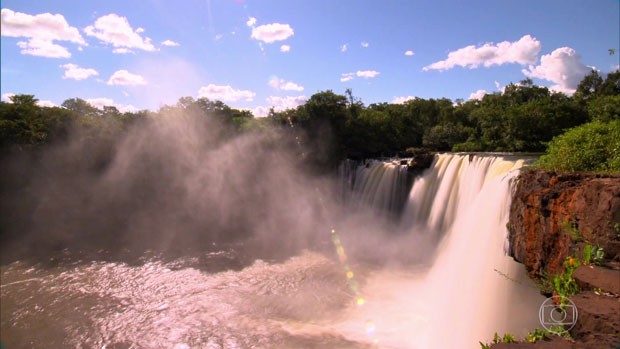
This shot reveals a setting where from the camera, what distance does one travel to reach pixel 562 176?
626 cm

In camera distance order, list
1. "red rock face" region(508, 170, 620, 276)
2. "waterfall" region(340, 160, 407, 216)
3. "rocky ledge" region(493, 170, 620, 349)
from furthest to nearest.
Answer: "waterfall" region(340, 160, 407, 216)
"red rock face" region(508, 170, 620, 276)
"rocky ledge" region(493, 170, 620, 349)

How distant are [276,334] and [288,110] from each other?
1992 cm

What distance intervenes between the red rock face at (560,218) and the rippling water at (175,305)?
4213mm

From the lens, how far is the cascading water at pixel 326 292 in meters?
8.10

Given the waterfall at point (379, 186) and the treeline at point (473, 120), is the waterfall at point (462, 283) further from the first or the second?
the treeline at point (473, 120)

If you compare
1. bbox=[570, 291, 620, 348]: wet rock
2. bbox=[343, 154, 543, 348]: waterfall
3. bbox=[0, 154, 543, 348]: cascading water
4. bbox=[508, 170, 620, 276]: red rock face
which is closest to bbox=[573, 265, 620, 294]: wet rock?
bbox=[570, 291, 620, 348]: wet rock

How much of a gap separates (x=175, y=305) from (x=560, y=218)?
32.7ft

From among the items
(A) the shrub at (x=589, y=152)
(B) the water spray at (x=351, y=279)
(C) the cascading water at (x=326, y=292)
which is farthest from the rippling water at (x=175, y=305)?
(A) the shrub at (x=589, y=152)

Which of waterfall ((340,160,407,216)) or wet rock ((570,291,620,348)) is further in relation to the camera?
waterfall ((340,160,407,216))

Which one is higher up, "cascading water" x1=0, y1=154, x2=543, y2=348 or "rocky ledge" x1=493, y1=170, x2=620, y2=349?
"rocky ledge" x1=493, y1=170, x2=620, y2=349

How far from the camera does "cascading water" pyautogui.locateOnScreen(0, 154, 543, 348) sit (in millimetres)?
8102

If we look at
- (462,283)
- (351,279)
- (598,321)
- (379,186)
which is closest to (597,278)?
(598,321)

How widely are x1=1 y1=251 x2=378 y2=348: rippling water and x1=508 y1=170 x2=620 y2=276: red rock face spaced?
421cm

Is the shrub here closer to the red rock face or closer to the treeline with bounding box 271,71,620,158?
the red rock face
